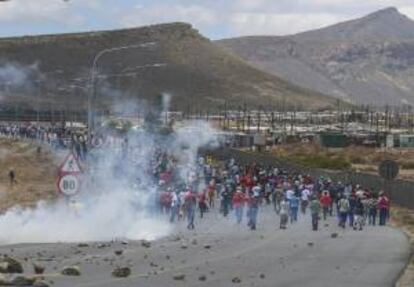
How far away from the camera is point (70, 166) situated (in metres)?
28.6

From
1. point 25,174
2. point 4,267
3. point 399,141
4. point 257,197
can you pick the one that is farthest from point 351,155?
point 4,267

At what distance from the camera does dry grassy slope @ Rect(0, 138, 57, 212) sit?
5909cm

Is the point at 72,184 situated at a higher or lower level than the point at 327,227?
higher

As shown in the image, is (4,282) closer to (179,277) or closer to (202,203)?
(179,277)

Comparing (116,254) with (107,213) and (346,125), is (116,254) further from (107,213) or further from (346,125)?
(346,125)

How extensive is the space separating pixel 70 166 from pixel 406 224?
21362 mm

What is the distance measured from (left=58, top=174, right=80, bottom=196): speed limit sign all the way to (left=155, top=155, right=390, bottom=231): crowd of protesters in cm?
1482

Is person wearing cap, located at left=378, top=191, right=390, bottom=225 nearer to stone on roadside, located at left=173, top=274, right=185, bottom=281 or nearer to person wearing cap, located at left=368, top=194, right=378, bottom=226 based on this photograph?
person wearing cap, located at left=368, top=194, right=378, bottom=226

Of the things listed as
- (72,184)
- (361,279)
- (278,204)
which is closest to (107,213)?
(278,204)

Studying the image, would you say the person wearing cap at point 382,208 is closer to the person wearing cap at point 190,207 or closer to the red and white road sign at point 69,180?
the person wearing cap at point 190,207

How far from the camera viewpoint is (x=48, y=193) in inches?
2409

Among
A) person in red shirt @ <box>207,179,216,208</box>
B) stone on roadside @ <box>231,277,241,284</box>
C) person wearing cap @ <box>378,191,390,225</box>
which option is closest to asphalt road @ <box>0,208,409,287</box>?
stone on roadside @ <box>231,277,241,284</box>

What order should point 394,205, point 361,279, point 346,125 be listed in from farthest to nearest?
point 346,125, point 394,205, point 361,279

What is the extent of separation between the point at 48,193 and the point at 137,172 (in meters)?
6.10
